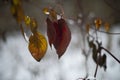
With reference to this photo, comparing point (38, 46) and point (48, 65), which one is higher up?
point (38, 46)

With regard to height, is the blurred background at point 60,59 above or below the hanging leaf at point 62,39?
below

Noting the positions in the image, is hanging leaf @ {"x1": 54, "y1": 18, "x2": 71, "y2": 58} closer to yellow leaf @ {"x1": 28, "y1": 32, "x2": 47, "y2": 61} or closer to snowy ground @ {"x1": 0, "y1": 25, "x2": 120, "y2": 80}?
yellow leaf @ {"x1": 28, "y1": 32, "x2": 47, "y2": 61}

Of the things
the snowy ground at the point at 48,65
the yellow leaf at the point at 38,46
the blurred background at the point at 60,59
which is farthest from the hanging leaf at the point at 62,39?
the snowy ground at the point at 48,65

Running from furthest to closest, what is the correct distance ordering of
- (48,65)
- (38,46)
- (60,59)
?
1. (60,59)
2. (48,65)
3. (38,46)

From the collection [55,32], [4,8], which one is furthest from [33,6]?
[55,32]

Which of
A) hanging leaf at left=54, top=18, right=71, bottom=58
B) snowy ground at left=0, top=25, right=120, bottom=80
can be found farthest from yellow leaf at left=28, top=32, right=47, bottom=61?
snowy ground at left=0, top=25, right=120, bottom=80

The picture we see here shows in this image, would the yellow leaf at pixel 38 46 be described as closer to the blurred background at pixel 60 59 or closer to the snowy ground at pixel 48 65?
the blurred background at pixel 60 59

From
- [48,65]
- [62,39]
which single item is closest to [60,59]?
[48,65]

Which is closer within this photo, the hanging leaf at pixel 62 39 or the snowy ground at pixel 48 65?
the hanging leaf at pixel 62 39

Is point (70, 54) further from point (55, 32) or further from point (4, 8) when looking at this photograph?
point (55, 32)

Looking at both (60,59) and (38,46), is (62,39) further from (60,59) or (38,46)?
(60,59)
